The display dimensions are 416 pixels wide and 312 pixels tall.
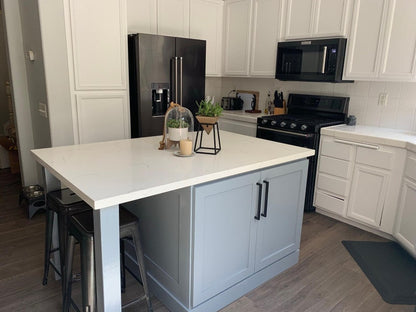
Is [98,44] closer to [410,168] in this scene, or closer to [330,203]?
[330,203]

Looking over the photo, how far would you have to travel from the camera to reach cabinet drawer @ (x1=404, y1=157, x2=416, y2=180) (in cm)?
253

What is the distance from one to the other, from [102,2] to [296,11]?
2002mm

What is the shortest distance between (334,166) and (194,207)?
1.98 m

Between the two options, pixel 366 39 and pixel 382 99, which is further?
pixel 382 99

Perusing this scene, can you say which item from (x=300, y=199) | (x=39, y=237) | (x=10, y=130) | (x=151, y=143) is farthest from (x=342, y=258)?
(x=10, y=130)

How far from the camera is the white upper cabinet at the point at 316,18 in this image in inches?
123

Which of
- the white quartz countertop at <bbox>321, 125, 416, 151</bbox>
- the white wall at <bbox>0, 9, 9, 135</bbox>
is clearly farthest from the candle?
the white wall at <bbox>0, 9, 9, 135</bbox>

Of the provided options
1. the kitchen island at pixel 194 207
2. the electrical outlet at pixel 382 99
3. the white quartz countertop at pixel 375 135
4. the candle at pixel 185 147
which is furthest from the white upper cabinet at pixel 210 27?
the candle at pixel 185 147

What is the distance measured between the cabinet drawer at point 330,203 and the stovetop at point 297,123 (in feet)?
2.21

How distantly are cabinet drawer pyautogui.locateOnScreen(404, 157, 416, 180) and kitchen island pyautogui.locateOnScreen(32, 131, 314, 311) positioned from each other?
968 millimetres

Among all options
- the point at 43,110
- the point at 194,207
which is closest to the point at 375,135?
the point at 194,207

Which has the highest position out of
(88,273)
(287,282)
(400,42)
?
(400,42)

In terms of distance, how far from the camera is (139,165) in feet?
5.63

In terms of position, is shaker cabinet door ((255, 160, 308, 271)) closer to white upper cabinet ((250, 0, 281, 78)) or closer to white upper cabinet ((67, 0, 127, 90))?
white upper cabinet ((67, 0, 127, 90))
